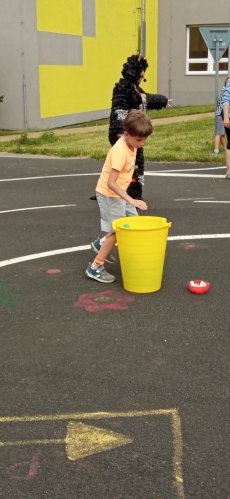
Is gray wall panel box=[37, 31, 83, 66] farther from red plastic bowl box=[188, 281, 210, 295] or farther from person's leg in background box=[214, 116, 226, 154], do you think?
red plastic bowl box=[188, 281, 210, 295]

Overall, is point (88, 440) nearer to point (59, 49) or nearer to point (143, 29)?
point (59, 49)

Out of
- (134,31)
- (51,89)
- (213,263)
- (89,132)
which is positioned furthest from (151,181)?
(134,31)

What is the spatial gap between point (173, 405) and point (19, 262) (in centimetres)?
307

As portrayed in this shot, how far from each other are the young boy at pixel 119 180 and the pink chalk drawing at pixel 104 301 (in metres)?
0.31

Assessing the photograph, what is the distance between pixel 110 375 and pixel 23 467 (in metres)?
0.98

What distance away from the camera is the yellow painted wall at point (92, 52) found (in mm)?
19562

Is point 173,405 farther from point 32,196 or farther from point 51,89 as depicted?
point 51,89

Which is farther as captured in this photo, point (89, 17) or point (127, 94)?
point (89, 17)

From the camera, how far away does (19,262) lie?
242 inches

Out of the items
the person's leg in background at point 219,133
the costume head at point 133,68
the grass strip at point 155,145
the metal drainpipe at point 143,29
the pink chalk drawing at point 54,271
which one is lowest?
the pink chalk drawing at point 54,271

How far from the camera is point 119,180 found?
5.33 meters

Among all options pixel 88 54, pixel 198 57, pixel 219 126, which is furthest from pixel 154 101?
pixel 198 57

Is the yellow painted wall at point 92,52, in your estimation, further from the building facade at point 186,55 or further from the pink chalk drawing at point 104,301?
the pink chalk drawing at point 104,301

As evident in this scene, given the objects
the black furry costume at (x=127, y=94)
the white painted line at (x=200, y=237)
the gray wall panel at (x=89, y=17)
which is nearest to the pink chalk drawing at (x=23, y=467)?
the white painted line at (x=200, y=237)
